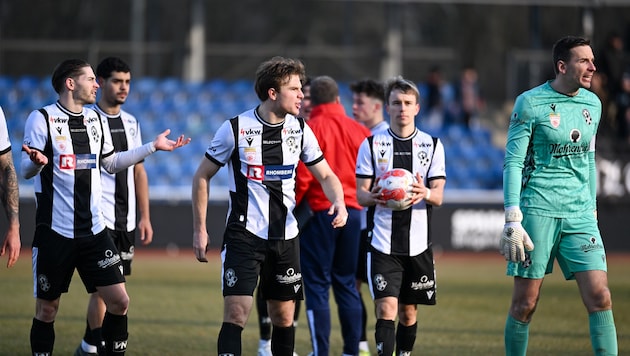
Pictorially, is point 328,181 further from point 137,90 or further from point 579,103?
point 137,90

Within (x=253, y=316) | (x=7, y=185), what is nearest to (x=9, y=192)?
(x=7, y=185)

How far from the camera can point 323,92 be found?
8.50m

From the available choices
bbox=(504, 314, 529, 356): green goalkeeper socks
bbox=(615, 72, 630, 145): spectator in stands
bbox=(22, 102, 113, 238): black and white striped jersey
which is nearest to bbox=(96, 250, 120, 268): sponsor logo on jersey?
bbox=(22, 102, 113, 238): black and white striped jersey

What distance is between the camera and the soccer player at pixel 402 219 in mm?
7215

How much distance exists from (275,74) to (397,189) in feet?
4.13

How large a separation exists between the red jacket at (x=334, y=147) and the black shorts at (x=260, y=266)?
1.61m

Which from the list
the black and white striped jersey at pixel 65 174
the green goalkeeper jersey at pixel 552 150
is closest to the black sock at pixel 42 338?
the black and white striped jersey at pixel 65 174

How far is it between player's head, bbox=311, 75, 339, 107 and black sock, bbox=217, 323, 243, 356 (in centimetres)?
275

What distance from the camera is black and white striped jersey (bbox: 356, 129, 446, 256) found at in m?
7.31

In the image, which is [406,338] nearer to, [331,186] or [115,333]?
[331,186]

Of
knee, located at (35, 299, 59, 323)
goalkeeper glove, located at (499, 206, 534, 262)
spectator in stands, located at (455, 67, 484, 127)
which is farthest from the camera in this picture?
spectator in stands, located at (455, 67, 484, 127)

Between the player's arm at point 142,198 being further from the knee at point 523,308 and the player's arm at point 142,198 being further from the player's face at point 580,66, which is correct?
the player's face at point 580,66

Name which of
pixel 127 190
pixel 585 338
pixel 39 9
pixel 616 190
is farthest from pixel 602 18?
pixel 127 190

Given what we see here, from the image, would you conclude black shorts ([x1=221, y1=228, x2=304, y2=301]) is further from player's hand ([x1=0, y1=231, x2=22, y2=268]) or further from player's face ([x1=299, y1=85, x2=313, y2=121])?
player's face ([x1=299, y1=85, x2=313, y2=121])
